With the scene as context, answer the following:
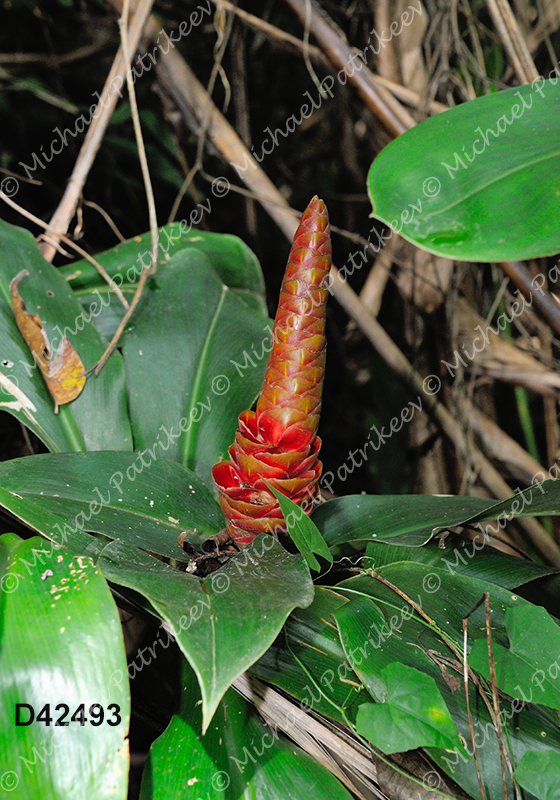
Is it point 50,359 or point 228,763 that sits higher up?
point 50,359

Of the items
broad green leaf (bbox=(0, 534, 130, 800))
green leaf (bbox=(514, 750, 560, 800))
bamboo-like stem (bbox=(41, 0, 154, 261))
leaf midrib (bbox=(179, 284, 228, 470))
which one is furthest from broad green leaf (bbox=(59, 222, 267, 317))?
green leaf (bbox=(514, 750, 560, 800))

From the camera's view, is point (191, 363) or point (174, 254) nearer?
point (191, 363)

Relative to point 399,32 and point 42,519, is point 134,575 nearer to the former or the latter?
point 42,519

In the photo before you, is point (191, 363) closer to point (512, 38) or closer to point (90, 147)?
point (90, 147)

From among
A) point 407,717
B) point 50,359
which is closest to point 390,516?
point 407,717

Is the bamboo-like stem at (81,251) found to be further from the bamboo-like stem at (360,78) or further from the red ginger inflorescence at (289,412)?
the bamboo-like stem at (360,78)

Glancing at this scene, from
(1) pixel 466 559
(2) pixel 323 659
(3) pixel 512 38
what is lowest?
(1) pixel 466 559
